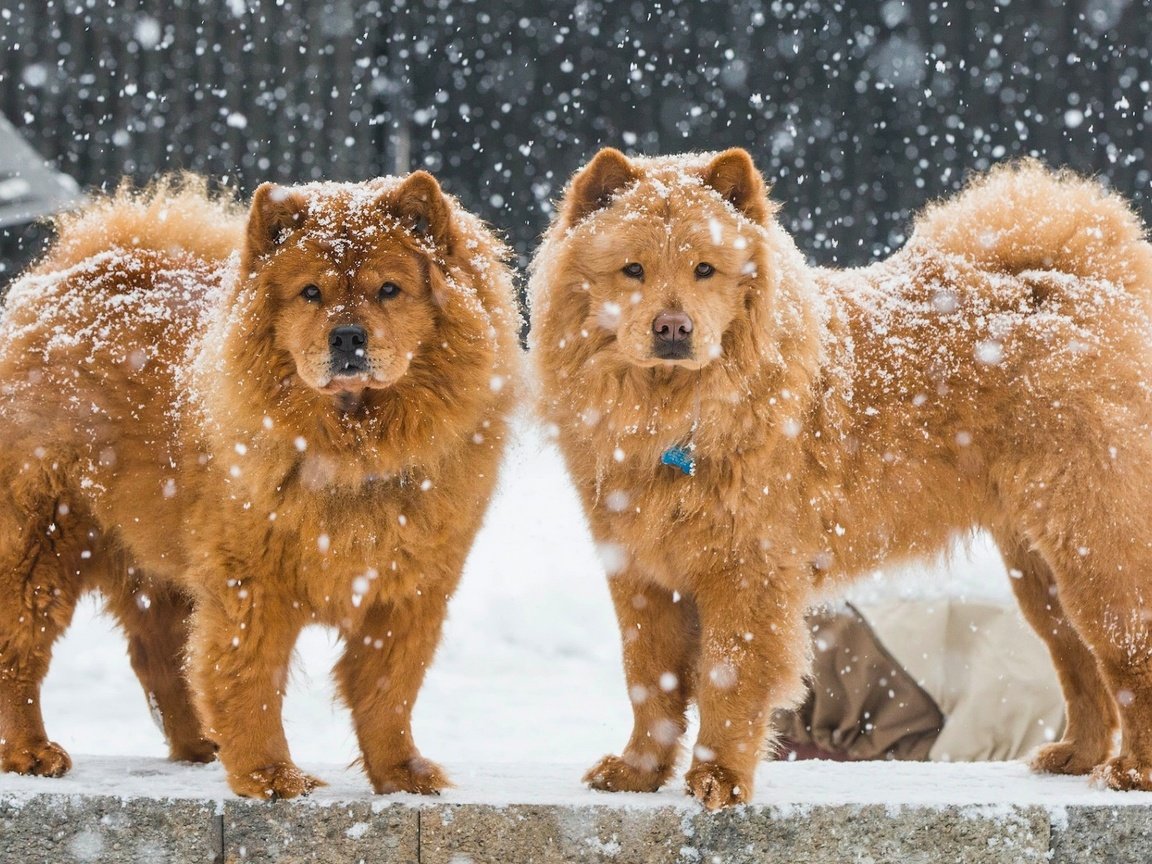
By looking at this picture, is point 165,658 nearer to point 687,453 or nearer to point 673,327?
point 687,453

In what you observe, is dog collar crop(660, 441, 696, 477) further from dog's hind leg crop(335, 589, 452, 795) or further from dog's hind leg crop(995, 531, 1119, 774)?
dog's hind leg crop(995, 531, 1119, 774)

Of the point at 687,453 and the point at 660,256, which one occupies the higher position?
the point at 660,256

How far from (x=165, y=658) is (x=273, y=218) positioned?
1.82 metres

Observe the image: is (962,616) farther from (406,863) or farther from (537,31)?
(537,31)

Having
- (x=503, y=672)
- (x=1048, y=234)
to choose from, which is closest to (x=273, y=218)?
(x=1048, y=234)

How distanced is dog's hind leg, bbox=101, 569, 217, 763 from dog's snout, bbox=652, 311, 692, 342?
2071mm

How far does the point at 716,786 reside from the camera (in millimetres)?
3533

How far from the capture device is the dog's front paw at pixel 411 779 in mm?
3678

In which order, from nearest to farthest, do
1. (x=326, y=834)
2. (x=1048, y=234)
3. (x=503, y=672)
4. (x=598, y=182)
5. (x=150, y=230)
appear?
1. (x=326, y=834)
2. (x=598, y=182)
3. (x=1048, y=234)
4. (x=150, y=230)
5. (x=503, y=672)

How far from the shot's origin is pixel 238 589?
3.54 meters

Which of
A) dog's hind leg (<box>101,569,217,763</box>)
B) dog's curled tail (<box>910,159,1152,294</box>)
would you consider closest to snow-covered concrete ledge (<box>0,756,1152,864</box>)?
dog's hind leg (<box>101,569,217,763</box>)

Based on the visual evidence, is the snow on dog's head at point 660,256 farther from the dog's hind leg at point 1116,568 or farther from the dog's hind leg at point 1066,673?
the dog's hind leg at point 1066,673

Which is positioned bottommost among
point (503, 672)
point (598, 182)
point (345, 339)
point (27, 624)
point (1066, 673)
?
point (503, 672)

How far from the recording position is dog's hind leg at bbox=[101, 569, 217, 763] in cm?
444
